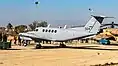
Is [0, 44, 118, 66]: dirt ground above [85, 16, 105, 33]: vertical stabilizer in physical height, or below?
below

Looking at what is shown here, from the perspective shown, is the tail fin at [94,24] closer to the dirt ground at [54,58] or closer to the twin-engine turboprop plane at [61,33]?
the twin-engine turboprop plane at [61,33]

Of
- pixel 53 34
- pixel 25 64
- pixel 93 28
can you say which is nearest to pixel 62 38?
pixel 53 34

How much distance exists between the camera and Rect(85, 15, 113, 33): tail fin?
46438mm

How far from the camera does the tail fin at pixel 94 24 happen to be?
46.4 metres

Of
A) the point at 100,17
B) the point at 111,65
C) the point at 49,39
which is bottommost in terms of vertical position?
the point at 111,65

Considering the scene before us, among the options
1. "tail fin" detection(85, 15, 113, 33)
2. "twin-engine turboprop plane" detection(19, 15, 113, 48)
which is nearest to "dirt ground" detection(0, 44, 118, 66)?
"twin-engine turboprop plane" detection(19, 15, 113, 48)

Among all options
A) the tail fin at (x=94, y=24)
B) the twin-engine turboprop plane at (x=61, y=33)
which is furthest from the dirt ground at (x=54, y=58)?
the tail fin at (x=94, y=24)

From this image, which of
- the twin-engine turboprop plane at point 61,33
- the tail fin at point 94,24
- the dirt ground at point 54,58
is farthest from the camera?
the tail fin at point 94,24

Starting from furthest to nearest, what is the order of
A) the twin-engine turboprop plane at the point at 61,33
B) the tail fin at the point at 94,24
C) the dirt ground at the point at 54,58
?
the tail fin at the point at 94,24 → the twin-engine turboprop plane at the point at 61,33 → the dirt ground at the point at 54,58

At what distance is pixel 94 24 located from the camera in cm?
4738

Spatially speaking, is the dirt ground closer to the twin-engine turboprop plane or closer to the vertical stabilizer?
the twin-engine turboprop plane

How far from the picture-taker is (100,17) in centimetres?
4784

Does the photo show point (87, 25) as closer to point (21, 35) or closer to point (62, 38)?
point (62, 38)

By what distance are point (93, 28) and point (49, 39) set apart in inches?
247
